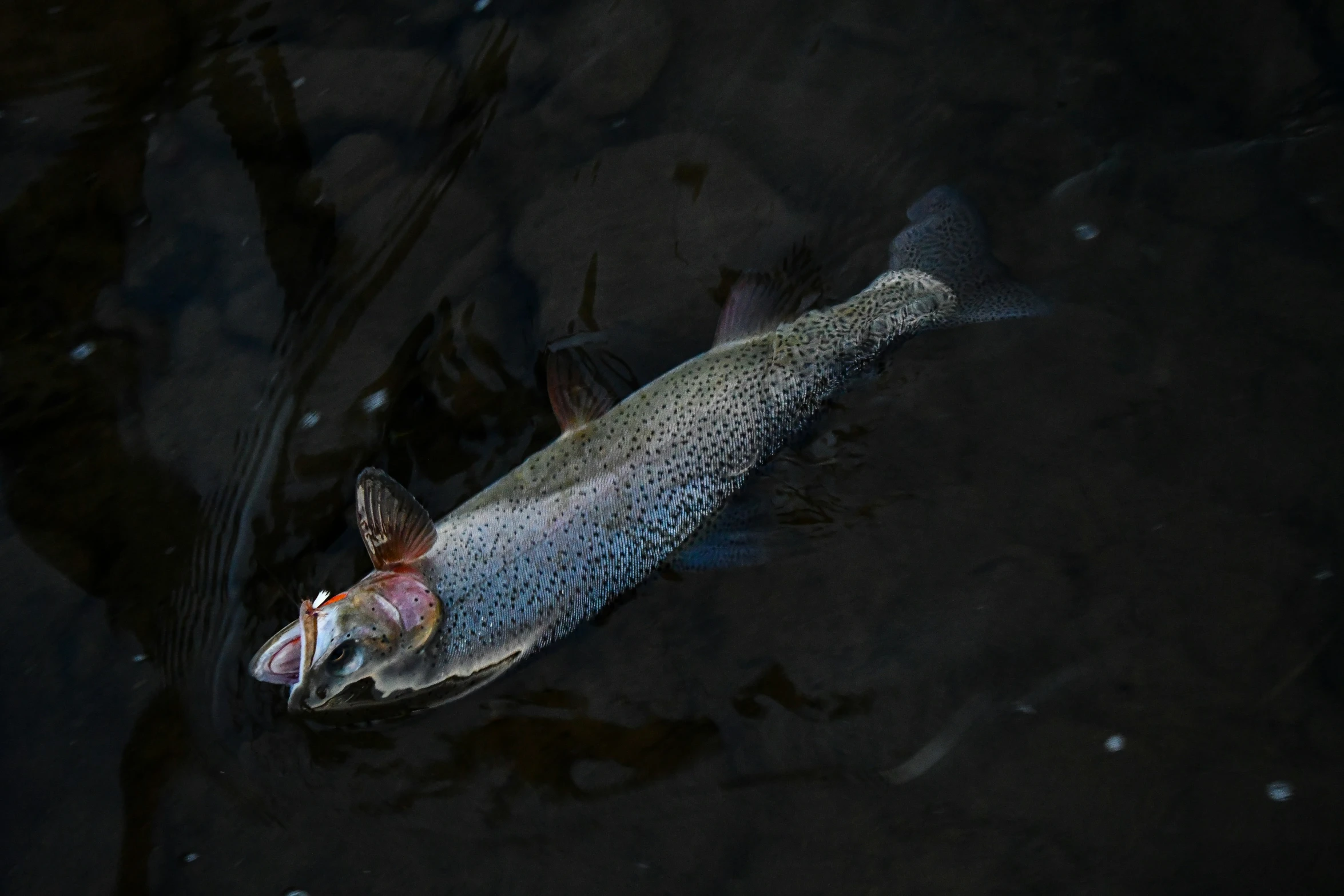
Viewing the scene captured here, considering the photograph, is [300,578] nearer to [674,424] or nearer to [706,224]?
[674,424]

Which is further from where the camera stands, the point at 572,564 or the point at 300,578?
the point at 300,578

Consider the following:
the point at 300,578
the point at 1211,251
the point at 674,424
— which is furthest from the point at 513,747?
the point at 1211,251

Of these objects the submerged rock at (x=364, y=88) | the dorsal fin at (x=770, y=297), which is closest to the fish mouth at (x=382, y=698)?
the dorsal fin at (x=770, y=297)

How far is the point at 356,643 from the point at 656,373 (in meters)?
1.48

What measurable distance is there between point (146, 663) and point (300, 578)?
59 cm

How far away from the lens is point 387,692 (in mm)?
2986

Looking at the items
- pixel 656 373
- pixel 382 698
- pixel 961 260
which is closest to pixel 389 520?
pixel 382 698

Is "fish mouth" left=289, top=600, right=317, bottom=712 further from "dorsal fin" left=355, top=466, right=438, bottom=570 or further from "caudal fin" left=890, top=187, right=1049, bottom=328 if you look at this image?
"caudal fin" left=890, top=187, right=1049, bottom=328

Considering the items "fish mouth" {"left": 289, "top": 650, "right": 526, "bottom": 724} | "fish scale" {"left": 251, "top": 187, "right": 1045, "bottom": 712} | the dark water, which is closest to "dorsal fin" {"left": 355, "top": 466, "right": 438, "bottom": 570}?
"fish scale" {"left": 251, "top": 187, "right": 1045, "bottom": 712}

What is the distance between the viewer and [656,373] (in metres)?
3.68

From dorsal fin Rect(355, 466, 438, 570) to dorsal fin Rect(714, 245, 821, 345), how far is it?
1243 mm

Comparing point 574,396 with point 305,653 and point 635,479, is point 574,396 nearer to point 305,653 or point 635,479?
point 635,479

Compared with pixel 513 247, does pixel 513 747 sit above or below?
below

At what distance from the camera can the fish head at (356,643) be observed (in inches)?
111
